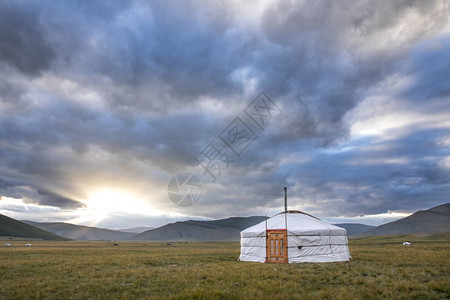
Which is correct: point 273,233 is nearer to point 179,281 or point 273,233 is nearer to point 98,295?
point 179,281

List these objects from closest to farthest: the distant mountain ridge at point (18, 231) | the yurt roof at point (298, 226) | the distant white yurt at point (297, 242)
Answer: the distant white yurt at point (297, 242)
the yurt roof at point (298, 226)
the distant mountain ridge at point (18, 231)

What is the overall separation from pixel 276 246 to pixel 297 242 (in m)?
1.33

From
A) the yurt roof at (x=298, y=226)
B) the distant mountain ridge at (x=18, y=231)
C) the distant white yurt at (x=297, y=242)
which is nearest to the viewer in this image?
the distant white yurt at (x=297, y=242)

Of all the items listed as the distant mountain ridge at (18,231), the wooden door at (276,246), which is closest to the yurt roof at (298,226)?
the wooden door at (276,246)

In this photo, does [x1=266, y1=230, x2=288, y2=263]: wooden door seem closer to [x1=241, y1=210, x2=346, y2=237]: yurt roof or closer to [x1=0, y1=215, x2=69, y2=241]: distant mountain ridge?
[x1=241, y1=210, x2=346, y2=237]: yurt roof

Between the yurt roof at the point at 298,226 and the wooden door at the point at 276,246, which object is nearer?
the wooden door at the point at 276,246

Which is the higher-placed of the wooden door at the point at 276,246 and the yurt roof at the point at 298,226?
the yurt roof at the point at 298,226

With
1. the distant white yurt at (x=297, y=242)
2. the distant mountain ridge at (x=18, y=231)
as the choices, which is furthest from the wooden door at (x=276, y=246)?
the distant mountain ridge at (x=18, y=231)

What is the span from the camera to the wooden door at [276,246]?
18.1m

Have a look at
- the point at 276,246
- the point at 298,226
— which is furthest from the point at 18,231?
the point at 298,226

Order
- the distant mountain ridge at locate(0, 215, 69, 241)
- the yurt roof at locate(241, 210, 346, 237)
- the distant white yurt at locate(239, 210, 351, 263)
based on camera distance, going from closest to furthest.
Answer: the distant white yurt at locate(239, 210, 351, 263), the yurt roof at locate(241, 210, 346, 237), the distant mountain ridge at locate(0, 215, 69, 241)

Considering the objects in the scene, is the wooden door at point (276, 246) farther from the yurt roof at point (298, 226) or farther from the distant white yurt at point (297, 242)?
the yurt roof at point (298, 226)

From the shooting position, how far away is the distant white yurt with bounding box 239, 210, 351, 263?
18047 mm

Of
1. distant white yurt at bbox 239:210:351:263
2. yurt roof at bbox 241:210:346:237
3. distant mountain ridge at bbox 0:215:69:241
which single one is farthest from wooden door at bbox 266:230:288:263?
distant mountain ridge at bbox 0:215:69:241
